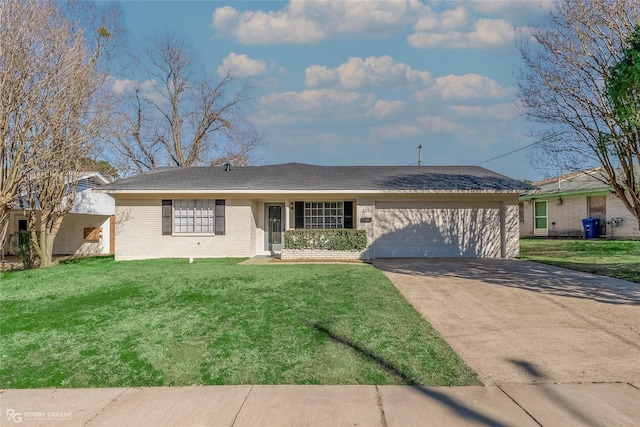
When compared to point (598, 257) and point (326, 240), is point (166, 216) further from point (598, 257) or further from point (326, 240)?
point (598, 257)

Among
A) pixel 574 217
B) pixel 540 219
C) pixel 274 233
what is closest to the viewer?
pixel 274 233

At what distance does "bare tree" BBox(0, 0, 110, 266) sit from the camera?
32.7ft

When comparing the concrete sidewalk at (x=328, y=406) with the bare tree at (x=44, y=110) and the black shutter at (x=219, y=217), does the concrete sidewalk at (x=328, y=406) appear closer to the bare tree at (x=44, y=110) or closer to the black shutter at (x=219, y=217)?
the bare tree at (x=44, y=110)

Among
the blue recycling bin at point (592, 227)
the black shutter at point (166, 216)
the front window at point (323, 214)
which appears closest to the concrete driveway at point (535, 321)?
the front window at point (323, 214)

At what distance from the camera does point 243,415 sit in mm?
3430

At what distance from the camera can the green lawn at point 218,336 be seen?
4277 millimetres

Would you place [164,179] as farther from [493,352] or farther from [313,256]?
[493,352]

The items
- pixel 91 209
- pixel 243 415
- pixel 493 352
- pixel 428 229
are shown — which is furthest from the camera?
pixel 91 209

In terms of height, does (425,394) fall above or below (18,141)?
below

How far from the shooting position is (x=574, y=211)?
A: 902 inches

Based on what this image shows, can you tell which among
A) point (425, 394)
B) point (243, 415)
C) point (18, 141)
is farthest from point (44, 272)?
point (425, 394)

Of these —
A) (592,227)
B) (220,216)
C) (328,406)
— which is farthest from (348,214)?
(592,227)

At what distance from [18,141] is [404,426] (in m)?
12.0

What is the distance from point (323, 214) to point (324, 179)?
1430mm
